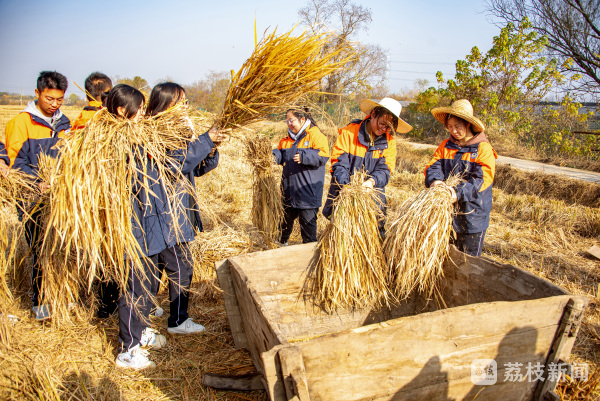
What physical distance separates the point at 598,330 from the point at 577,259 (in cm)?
155

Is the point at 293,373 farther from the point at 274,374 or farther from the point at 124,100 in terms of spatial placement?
the point at 124,100

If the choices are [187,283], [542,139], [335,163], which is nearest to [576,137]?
[542,139]

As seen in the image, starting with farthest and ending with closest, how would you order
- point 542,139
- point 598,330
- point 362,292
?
1. point 542,139
2. point 598,330
3. point 362,292

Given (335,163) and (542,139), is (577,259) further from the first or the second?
Result: (542,139)

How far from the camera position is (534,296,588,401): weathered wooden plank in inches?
69.6

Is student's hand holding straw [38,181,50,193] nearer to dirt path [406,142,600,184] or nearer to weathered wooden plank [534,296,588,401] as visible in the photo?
weathered wooden plank [534,296,588,401]

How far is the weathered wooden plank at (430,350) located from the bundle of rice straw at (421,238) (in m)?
0.62

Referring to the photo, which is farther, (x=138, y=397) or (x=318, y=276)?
(x=318, y=276)

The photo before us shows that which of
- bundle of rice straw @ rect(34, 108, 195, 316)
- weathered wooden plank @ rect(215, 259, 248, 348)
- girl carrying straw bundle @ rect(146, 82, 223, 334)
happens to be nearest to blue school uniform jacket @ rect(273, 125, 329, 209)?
girl carrying straw bundle @ rect(146, 82, 223, 334)

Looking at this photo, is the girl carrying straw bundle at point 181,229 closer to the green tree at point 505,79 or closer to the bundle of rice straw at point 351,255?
the bundle of rice straw at point 351,255

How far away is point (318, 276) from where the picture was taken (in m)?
2.45

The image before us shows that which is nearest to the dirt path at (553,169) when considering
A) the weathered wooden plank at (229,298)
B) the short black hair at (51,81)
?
the weathered wooden plank at (229,298)

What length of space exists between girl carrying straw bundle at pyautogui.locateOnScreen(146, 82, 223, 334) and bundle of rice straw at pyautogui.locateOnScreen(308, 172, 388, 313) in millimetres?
870

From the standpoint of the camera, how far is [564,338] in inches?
71.5
